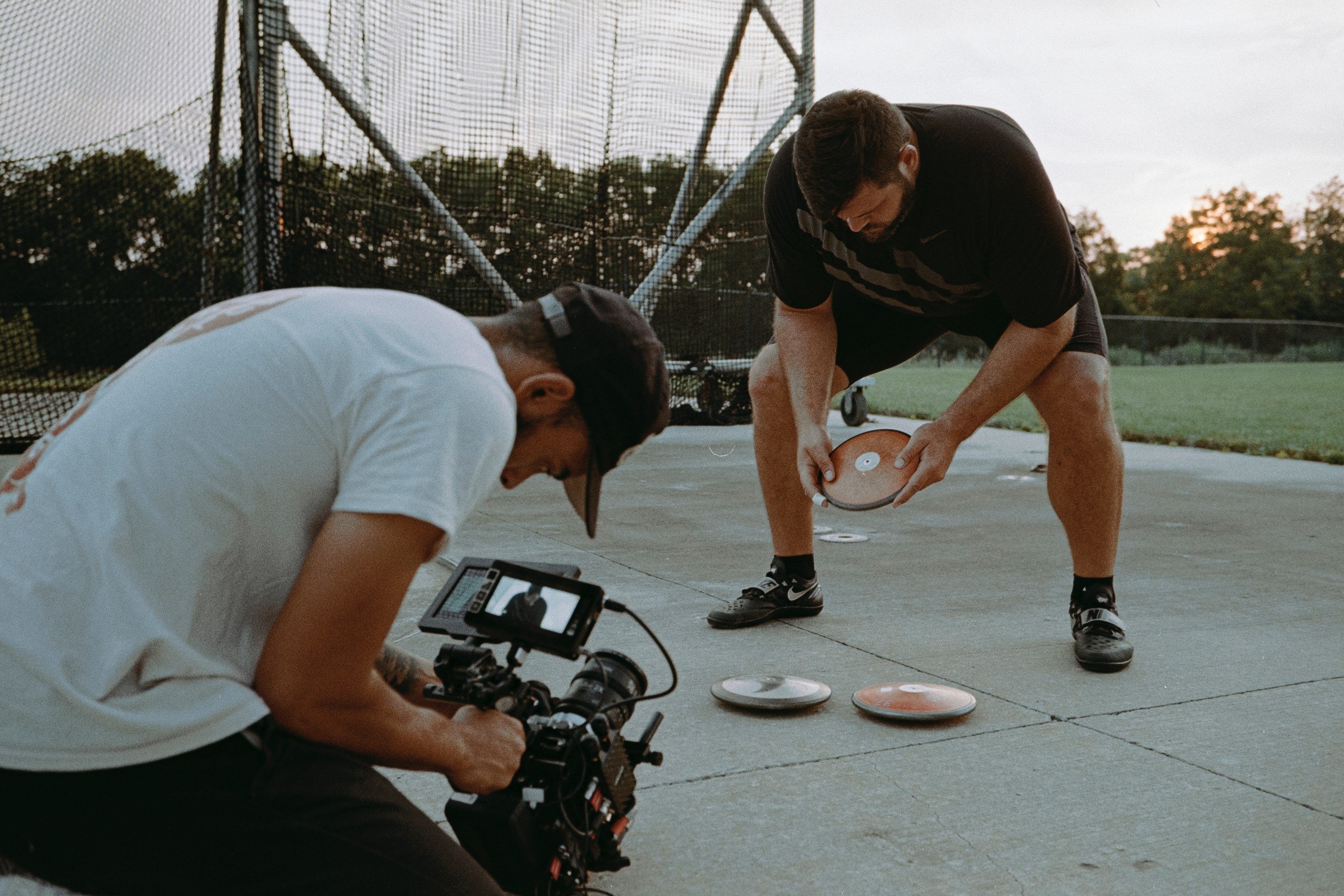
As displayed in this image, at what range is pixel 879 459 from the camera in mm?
2881

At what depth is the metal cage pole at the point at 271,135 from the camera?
235 inches

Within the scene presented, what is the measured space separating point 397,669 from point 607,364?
695 mm

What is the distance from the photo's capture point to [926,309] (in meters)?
3.20

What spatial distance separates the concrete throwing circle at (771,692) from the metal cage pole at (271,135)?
4416 millimetres

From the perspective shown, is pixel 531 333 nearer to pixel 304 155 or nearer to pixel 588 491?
pixel 588 491

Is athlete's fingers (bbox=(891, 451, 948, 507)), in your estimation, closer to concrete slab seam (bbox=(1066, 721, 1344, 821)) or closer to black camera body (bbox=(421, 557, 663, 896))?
concrete slab seam (bbox=(1066, 721, 1344, 821))

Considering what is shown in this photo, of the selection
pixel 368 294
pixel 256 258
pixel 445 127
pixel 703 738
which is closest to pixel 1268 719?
pixel 703 738

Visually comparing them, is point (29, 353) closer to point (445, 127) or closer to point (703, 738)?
point (445, 127)

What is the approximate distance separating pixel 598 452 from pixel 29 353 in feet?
20.8

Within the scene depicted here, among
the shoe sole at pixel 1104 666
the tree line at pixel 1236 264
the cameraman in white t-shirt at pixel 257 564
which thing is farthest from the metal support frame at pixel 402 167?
the tree line at pixel 1236 264

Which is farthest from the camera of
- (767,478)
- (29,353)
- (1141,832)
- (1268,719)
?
(29,353)

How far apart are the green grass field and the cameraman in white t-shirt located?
8300mm

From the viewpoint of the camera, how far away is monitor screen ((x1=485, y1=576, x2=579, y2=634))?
1418 mm

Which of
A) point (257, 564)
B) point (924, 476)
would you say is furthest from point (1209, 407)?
point (257, 564)
